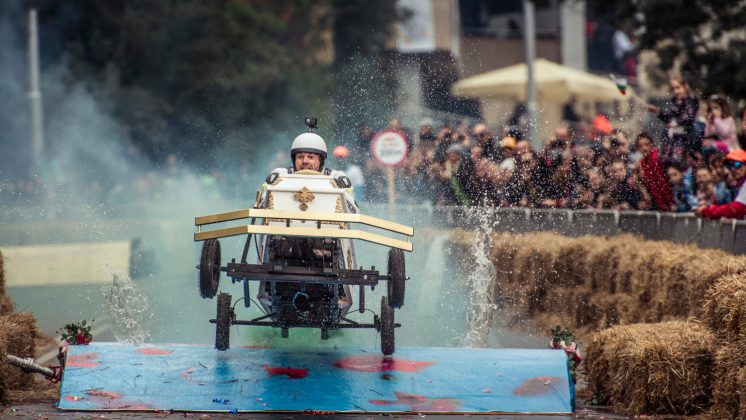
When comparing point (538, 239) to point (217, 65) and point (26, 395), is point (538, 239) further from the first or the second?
point (217, 65)

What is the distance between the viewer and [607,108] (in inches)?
2115

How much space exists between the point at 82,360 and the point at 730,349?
234 inches

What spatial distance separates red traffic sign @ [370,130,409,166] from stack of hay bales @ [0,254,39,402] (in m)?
12.8

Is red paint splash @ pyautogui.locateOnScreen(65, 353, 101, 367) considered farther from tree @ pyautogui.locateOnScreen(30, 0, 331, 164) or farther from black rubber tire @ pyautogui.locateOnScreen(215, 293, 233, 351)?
tree @ pyautogui.locateOnScreen(30, 0, 331, 164)

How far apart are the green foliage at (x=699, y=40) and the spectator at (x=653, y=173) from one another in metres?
13.2

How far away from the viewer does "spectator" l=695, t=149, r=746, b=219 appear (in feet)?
52.5

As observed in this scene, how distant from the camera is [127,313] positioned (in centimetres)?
1778

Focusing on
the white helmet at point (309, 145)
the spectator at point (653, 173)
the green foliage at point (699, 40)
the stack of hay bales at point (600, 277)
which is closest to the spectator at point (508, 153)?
A: the stack of hay bales at point (600, 277)

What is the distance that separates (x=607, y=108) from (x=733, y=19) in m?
19.7

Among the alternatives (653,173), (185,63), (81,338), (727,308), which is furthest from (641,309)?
(185,63)

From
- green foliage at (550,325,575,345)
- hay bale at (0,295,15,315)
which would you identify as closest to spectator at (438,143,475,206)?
hay bale at (0,295,15,315)

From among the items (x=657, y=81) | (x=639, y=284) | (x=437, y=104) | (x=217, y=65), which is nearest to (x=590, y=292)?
(x=639, y=284)

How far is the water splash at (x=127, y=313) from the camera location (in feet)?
56.6

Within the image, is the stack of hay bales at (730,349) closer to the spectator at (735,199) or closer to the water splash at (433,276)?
the spectator at (735,199)
